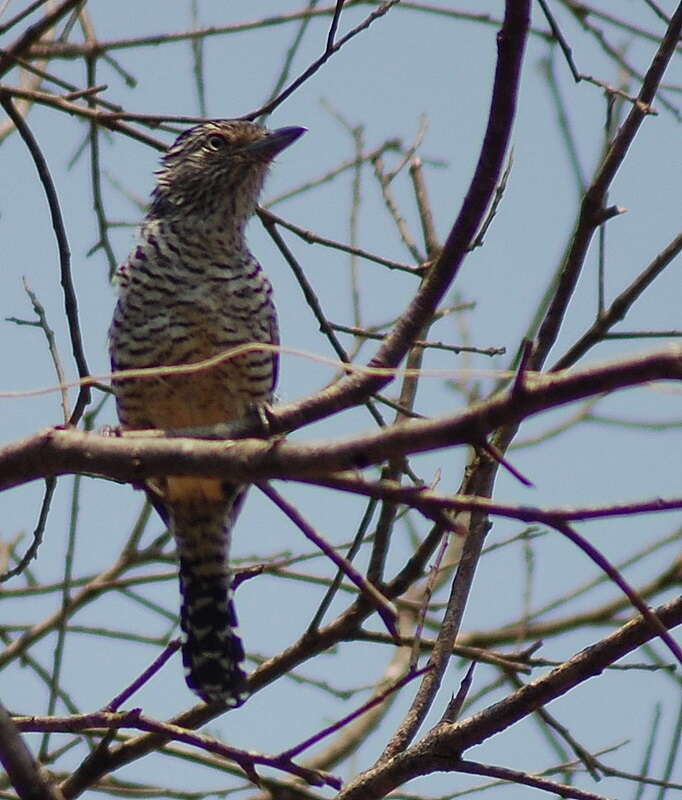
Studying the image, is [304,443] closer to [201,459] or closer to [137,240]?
[201,459]

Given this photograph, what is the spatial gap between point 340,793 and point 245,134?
3.87 metres

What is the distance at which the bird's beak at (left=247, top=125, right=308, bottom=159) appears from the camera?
590 centimetres

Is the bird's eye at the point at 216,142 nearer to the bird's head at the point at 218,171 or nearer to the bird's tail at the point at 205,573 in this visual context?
the bird's head at the point at 218,171

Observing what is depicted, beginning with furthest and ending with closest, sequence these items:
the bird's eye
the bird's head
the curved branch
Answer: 1. the bird's eye
2. the bird's head
3. the curved branch

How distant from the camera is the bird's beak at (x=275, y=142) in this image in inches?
232

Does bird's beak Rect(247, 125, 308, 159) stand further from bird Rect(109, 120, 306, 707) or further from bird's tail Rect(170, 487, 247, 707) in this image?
bird's tail Rect(170, 487, 247, 707)

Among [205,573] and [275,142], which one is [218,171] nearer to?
[275,142]

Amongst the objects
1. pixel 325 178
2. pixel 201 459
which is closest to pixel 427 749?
pixel 201 459

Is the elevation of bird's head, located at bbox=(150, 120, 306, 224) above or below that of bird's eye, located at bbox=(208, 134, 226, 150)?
below

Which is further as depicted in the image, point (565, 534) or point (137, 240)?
point (137, 240)

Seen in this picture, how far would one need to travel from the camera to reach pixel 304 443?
2.01 m

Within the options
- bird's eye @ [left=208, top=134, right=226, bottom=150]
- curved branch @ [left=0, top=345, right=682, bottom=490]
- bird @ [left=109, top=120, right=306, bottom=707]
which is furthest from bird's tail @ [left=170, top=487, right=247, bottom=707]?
curved branch @ [left=0, top=345, right=682, bottom=490]

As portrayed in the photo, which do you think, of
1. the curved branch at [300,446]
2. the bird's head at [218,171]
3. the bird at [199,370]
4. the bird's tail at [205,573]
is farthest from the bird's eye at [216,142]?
the curved branch at [300,446]

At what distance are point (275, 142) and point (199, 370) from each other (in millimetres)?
1473
